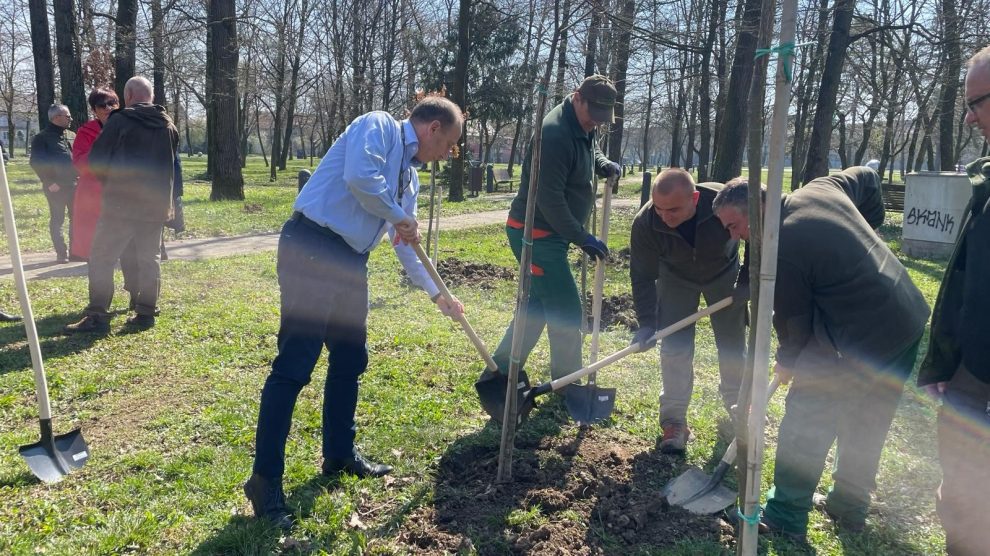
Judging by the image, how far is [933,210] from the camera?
425 inches

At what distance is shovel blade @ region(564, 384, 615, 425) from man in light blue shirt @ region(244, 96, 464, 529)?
1.44m

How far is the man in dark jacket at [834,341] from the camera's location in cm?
278

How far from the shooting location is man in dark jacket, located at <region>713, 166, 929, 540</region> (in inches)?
109

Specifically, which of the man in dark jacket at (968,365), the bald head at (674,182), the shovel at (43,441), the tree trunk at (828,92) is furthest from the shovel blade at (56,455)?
the tree trunk at (828,92)

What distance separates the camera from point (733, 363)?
4.00 m

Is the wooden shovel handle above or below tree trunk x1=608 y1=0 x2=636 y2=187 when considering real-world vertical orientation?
below

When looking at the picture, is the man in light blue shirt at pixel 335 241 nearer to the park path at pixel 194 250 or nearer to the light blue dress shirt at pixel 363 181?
the light blue dress shirt at pixel 363 181

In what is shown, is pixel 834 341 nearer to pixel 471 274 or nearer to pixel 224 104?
pixel 471 274

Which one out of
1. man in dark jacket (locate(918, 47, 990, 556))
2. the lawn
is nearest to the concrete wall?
the lawn

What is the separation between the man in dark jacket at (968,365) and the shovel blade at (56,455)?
387 centimetres

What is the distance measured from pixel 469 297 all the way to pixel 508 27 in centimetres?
2084

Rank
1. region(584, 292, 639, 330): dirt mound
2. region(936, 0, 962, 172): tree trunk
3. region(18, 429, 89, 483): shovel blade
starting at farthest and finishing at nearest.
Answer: region(936, 0, 962, 172): tree trunk < region(584, 292, 639, 330): dirt mound < region(18, 429, 89, 483): shovel blade

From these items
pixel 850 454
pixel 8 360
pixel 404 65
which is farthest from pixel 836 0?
pixel 404 65

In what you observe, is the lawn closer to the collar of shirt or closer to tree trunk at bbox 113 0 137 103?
the collar of shirt
